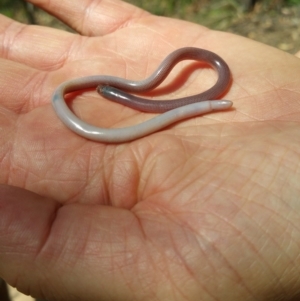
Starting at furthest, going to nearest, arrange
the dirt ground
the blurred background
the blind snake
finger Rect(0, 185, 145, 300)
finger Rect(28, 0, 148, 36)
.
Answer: the blurred background < the dirt ground < finger Rect(28, 0, 148, 36) < the blind snake < finger Rect(0, 185, 145, 300)

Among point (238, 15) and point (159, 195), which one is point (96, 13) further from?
point (238, 15)

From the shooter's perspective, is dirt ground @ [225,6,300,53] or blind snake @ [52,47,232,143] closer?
blind snake @ [52,47,232,143]

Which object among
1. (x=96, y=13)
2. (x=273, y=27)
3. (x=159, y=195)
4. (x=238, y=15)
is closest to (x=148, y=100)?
(x=159, y=195)

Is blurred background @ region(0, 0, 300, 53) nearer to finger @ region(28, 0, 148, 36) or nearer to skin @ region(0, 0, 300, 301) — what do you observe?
finger @ region(28, 0, 148, 36)

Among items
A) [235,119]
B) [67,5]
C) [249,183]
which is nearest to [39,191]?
[249,183]

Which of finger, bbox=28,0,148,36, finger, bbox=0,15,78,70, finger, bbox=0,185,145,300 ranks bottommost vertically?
finger, bbox=0,185,145,300

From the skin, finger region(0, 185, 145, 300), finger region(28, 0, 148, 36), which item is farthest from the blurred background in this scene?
finger region(0, 185, 145, 300)

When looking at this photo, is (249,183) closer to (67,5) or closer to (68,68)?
(68,68)
